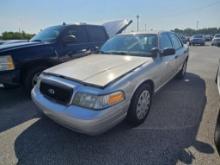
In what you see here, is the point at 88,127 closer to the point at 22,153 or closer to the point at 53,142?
the point at 53,142

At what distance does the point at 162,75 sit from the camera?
3854 mm

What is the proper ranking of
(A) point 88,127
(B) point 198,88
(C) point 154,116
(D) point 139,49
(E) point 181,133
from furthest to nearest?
1. (B) point 198,88
2. (D) point 139,49
3. (C) point 154,116
4. (E) point 181,133
5. (A) point 88,127

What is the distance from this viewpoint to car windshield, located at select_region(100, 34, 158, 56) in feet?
12.4

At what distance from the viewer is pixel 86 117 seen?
2270 mm

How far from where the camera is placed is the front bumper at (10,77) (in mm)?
3907

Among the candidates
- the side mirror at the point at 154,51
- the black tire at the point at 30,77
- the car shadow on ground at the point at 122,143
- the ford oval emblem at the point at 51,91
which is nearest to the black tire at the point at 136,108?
the car shadow on ground at the point at 122,143

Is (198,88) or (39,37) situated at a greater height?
(39,37)

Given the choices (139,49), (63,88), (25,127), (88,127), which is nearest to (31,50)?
(25,127)

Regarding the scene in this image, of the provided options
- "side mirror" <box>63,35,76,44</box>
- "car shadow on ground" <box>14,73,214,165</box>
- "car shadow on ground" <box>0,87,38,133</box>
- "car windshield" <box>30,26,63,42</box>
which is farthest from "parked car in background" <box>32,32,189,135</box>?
"car windshield" <box>30,26,63,42</box>

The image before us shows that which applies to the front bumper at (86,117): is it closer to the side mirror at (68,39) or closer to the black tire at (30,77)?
the black tire at (30,77)

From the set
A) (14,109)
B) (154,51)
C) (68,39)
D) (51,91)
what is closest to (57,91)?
(51,91)

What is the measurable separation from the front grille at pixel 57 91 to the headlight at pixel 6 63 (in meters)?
1.43

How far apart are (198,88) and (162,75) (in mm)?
1916

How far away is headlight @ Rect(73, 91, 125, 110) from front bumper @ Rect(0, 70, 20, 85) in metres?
2.30
